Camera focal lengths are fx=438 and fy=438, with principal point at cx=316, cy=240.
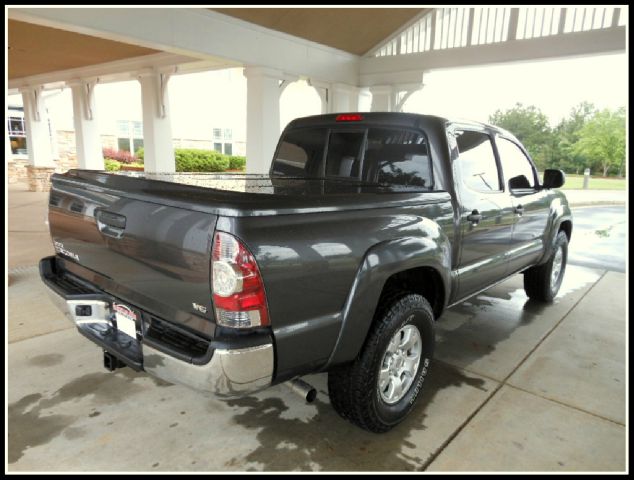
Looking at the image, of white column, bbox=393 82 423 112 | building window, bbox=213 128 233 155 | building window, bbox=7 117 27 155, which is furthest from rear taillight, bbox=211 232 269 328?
building window, bbox=213 128 233 155

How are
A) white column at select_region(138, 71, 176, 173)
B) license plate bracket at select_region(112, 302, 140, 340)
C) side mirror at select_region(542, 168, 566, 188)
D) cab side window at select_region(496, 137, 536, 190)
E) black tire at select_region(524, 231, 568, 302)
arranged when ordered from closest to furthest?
license plate bracket at select_region(112, 302, 140, 340) → cab side window at select_region(496, 137, 536, 190) → side mirror at select_region(542, 168, 566, 188) → black tire at select_region(524, 231, 568, 302) → white column at select_region(138, 71, 176, 173)

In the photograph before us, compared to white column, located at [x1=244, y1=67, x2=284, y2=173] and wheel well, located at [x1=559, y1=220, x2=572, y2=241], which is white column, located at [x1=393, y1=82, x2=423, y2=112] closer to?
white column, located at [x1=244, y1=67, x2=284, y2=173]

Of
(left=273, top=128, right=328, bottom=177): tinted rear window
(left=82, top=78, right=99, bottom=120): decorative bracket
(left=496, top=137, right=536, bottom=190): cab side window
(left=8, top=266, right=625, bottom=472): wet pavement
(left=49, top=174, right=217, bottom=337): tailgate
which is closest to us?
(left=49, top=174, right=217, bottom=337): tailgate

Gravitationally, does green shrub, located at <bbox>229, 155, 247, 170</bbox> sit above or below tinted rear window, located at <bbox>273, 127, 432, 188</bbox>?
above

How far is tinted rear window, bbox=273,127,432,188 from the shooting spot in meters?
2.97

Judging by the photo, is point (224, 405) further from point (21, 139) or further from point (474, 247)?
point (21, 139)

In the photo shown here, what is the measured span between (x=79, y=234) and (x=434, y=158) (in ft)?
7.29

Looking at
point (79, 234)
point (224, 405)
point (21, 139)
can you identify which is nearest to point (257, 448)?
point (224, 405)

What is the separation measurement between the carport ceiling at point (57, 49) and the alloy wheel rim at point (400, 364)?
820 centimetres

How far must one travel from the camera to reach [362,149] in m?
3.25

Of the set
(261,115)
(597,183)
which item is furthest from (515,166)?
(597,183)

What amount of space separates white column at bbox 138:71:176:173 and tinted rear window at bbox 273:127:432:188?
744 centimetres

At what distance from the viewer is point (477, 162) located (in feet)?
11.0

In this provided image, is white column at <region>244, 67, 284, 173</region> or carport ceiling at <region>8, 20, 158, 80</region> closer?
white column at <region>244, 67, 284, 173</region>
